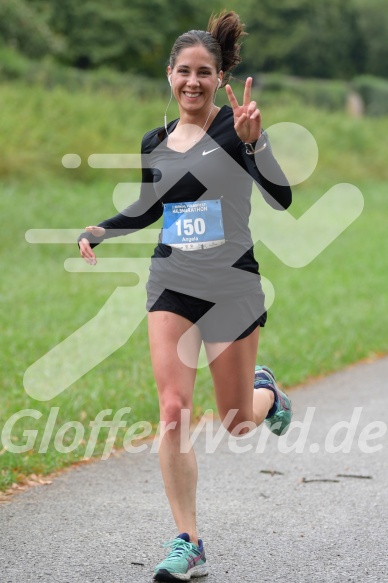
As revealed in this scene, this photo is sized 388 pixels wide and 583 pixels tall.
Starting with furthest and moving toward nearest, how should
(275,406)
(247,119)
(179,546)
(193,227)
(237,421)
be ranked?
(275,406), (237,421), (193,227), (179,546), (247,119)

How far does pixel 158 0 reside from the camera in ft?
155

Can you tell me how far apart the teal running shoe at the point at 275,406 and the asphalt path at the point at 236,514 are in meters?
0.42

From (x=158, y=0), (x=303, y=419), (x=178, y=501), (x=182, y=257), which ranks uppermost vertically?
(x=158, y=0)

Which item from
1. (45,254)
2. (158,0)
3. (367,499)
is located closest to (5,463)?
(367,499)

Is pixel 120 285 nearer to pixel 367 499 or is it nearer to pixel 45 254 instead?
pixel 45 254

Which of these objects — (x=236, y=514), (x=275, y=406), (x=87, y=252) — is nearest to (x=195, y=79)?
(x=87, y=252)

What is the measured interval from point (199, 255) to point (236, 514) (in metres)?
1.53

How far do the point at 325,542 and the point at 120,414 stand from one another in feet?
10.3

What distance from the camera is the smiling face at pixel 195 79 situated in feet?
15.8

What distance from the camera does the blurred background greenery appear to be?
9180 mm

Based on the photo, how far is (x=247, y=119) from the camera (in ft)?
14.6

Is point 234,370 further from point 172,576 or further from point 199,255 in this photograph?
point 172,576

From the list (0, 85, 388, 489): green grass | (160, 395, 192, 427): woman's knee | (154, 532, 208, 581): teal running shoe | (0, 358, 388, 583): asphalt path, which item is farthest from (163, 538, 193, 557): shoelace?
(0, 85, 388, 489): green grass

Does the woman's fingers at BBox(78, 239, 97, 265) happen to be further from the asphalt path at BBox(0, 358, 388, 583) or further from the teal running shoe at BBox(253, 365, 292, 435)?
the asphalt path at BBox(0, 358, 388, 583)
